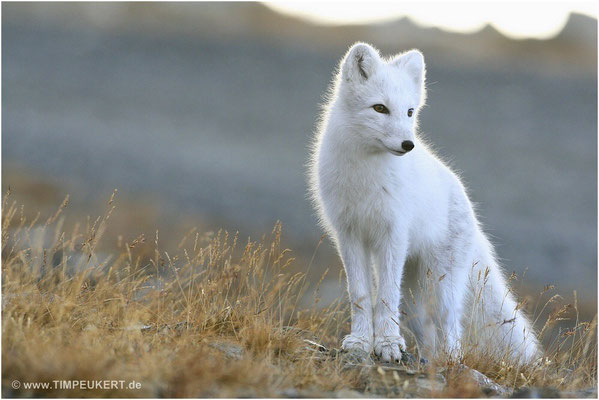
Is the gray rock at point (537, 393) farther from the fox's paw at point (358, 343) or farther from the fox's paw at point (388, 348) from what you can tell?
the fox's paw at point (358, 343)

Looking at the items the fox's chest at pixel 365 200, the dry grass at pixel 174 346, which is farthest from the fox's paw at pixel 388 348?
the fox's chest at pixel 365 200

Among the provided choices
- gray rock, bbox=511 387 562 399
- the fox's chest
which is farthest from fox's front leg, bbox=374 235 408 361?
gray rock, bbox=511 387 562 399

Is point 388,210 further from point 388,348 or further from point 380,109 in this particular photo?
point 388,348

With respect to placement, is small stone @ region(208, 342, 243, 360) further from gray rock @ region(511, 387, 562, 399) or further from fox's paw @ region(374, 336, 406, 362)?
gray rock @ region(511, 387, 562, 399)

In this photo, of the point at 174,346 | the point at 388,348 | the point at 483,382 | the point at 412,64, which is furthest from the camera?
the point at 412,64

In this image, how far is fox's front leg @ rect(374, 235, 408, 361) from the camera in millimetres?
4398

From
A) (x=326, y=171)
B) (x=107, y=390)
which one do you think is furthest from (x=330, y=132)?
(x=107, y=390)

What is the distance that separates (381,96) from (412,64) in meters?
0.53

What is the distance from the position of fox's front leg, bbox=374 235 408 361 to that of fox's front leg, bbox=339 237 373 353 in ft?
0.20

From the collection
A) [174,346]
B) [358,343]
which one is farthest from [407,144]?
[174,346]

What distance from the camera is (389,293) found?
14.7 ft

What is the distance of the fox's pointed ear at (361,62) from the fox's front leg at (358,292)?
1.11 metres

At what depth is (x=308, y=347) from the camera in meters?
4.19

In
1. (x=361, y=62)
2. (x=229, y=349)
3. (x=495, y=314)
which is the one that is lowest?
(x=495, y=314)
